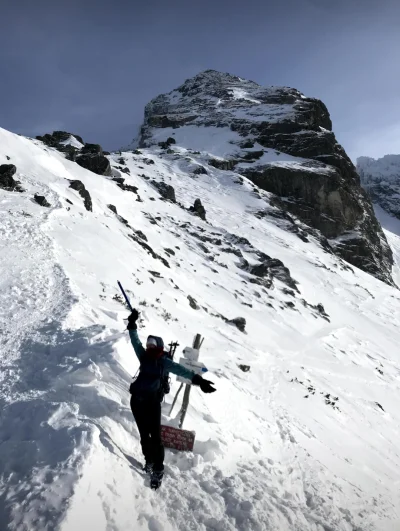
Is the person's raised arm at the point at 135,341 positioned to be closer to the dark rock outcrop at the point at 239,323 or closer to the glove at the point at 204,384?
the glove at the point at 204,384

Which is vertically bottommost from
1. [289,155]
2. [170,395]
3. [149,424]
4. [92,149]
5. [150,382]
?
[170,395]

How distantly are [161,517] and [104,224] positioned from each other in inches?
784

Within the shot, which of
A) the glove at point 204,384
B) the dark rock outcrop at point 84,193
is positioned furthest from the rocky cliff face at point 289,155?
the glove at point 204,384

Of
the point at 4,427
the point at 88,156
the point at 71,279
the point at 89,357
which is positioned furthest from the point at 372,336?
the point at 88,156

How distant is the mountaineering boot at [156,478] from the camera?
15.4 ft

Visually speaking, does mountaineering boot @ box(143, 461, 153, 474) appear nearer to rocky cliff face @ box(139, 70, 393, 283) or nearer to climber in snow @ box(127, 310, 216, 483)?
climber in snow @ box(127, 310, 216, 483)

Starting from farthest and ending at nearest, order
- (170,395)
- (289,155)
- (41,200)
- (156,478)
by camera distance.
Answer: (289,155)
(41,200)
(170,395)
(156,478)

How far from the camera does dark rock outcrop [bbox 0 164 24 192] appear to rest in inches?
839

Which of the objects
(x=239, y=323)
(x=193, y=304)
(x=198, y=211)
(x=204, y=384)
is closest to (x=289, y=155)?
(x=198, y=211)

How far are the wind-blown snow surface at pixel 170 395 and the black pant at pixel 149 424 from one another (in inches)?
12.4

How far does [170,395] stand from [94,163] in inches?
1398

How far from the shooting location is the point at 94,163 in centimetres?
3866

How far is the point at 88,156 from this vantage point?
3872cm

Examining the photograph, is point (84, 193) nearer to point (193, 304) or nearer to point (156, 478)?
point (193, 304)
